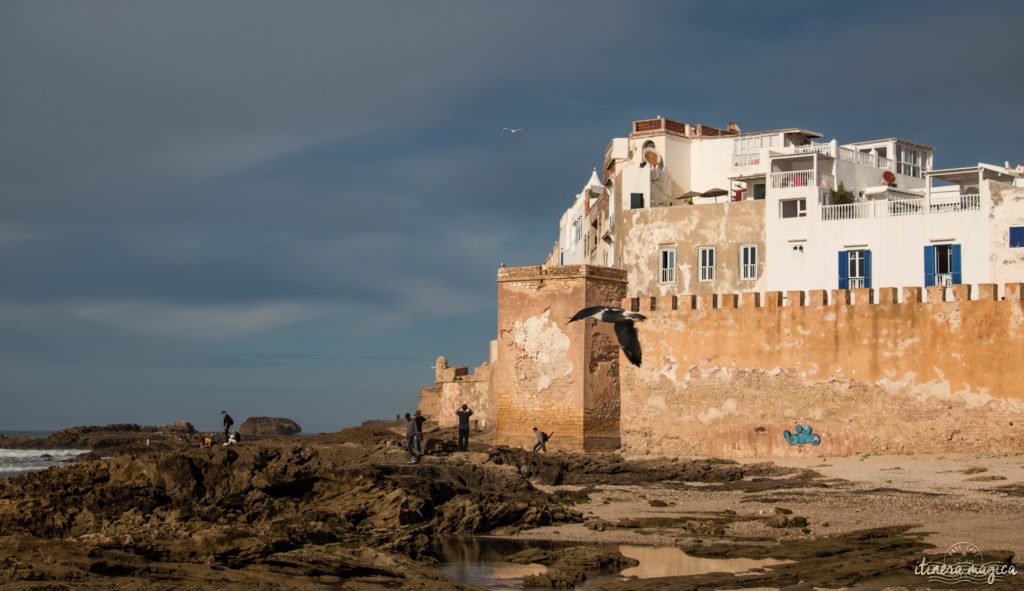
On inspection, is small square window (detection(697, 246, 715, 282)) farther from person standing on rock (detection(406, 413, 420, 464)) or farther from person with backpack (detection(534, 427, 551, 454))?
person standing on rock (detection(406, 413, 420, 464))

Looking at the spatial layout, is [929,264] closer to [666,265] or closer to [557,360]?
[666,265]

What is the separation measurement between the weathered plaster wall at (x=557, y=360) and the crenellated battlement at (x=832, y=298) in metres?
1.07

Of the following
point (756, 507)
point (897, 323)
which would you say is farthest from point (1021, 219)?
point (756, 507)

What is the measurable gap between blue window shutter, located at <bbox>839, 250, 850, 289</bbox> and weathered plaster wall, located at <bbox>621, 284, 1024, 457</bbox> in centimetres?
774

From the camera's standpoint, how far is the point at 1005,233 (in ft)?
93.1

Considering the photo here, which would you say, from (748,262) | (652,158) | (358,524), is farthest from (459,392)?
(358,524)

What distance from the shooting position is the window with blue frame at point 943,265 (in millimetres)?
28656

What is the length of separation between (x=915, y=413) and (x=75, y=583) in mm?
16277

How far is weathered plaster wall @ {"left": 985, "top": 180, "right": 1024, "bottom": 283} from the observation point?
28031 mm

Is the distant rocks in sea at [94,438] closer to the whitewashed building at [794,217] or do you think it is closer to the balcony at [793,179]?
the whitewashed building at [794,217]

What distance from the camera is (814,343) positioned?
878 inches

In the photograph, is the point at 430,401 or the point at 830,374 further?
the point at 430,401

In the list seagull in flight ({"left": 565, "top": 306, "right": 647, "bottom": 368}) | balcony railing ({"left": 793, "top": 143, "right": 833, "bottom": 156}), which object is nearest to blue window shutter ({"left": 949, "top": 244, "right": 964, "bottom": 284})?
balcony railing ({"left": 793, "top": 143, "right": 833, "bottom": 156})

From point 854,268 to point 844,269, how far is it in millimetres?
275
